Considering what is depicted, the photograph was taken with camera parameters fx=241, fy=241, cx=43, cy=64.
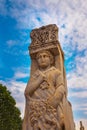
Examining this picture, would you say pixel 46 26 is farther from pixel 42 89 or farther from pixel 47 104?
pixel 47 104

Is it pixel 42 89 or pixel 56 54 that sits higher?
pixel 56 54

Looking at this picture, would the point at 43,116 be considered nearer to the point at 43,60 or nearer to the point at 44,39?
the point at 43,60

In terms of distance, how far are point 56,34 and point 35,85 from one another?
218 centimetres

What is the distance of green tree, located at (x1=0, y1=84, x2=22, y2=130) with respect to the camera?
24109 mm

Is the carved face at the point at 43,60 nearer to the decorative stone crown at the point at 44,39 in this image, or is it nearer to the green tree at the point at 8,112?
the decorative stone crown at the point at 44,39

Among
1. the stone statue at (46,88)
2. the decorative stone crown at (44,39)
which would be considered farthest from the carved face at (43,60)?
the decorative stone crown at (44,39)

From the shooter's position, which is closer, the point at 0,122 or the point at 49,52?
the point at 49,52

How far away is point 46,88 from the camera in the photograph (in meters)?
8.34

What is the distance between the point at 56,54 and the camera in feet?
30.2

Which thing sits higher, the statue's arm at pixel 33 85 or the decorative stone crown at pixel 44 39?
the decorative stone crown at pixel 44 39

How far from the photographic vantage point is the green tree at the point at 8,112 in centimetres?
2411

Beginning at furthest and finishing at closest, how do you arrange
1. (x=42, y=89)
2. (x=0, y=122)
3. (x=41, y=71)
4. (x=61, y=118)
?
(x=0, y=122)
(x=41, y=71)
(x=42, y=89)
(x=61, y=118)

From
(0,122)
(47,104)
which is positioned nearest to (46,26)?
(47,104)

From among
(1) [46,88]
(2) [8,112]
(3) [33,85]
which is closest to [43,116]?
(1) [46,88]
